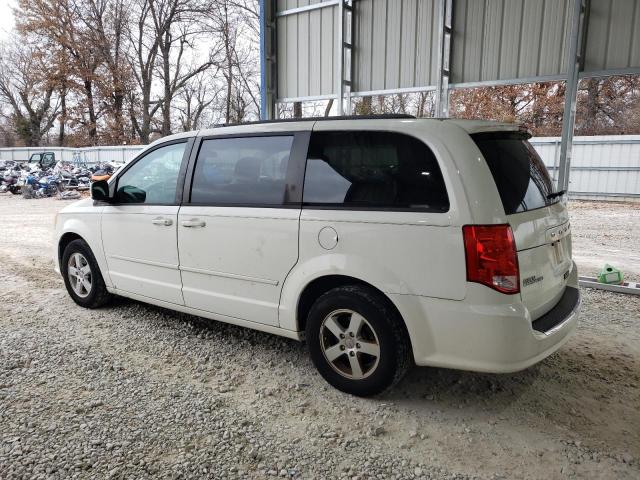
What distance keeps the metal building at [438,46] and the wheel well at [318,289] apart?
427cm

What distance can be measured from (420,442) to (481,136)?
182 cm

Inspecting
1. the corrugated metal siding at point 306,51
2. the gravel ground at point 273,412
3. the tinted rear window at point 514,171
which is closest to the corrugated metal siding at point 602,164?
the corrugated metal siding at point 306,51

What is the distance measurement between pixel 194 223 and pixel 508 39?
5.50 metres

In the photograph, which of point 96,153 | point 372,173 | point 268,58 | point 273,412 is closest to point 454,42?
point 268,58

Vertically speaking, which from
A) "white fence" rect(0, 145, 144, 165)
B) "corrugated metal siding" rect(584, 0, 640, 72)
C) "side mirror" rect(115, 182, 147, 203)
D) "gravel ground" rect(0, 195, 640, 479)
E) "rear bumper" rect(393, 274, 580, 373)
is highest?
"corrugated metal siding" rect(584, 0, 640, 72)

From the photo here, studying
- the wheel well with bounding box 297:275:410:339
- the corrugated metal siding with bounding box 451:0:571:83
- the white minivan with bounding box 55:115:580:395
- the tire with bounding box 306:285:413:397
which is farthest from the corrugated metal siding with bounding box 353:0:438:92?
the tire with bounding box 306:285:413:397

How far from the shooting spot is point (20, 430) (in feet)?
9.67

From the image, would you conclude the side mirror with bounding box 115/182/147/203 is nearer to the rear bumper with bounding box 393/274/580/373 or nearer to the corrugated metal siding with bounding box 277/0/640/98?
the rear bumper with bounding box 393/274/580/373

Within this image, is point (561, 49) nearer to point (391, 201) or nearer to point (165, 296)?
point (391, 201)

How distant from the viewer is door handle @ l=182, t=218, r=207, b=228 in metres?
3.91

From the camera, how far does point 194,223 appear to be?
A: 13.0 feet

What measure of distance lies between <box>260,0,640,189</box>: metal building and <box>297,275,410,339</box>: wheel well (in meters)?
4.27

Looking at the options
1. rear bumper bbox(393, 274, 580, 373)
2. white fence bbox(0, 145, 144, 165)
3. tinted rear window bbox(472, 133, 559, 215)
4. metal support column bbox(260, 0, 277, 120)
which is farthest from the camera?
white fence bbox(0, 145, 144, 165)

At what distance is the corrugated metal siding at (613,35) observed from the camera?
238 inches
